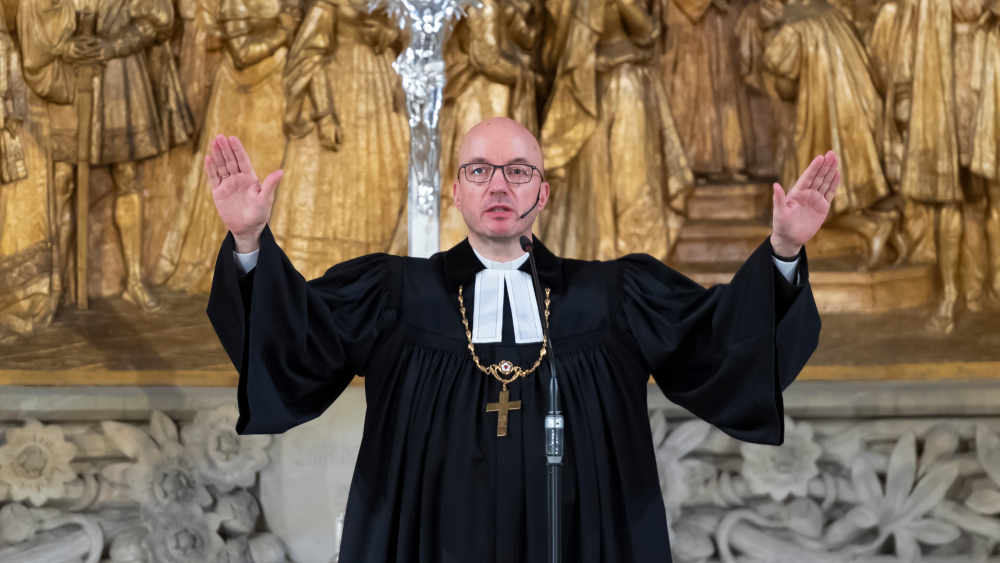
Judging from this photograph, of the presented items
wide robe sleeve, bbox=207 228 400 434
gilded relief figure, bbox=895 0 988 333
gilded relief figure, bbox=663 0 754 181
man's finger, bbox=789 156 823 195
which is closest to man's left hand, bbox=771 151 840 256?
man's finger, bbox=789 156 823 195

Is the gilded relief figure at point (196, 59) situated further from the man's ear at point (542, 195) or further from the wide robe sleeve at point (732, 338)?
the wide robe sleeve at point (732, 338)

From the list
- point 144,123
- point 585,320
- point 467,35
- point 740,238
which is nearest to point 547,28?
point 467,35

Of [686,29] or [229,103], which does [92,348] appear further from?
[686,29]

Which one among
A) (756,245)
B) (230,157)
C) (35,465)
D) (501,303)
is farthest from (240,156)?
(756,245)

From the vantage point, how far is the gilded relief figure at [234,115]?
6410mm

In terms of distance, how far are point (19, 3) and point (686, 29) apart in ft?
12.3

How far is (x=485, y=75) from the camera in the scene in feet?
20.9

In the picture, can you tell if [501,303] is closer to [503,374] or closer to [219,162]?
[503,374]

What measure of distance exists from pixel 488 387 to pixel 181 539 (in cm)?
358

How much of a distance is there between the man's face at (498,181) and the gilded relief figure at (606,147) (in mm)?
3561

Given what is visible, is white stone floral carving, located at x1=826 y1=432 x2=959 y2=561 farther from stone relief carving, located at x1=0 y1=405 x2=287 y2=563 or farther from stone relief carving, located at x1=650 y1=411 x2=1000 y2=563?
stone relief carving, located at x1=0 y1=405 x2=287 y2=563

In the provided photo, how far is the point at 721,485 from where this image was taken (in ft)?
19.7

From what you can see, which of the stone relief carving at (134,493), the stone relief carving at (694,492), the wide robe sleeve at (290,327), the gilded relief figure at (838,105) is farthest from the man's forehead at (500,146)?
the gilded relief figure at (838,105)

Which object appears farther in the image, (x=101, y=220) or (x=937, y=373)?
(x=101, y=220)
